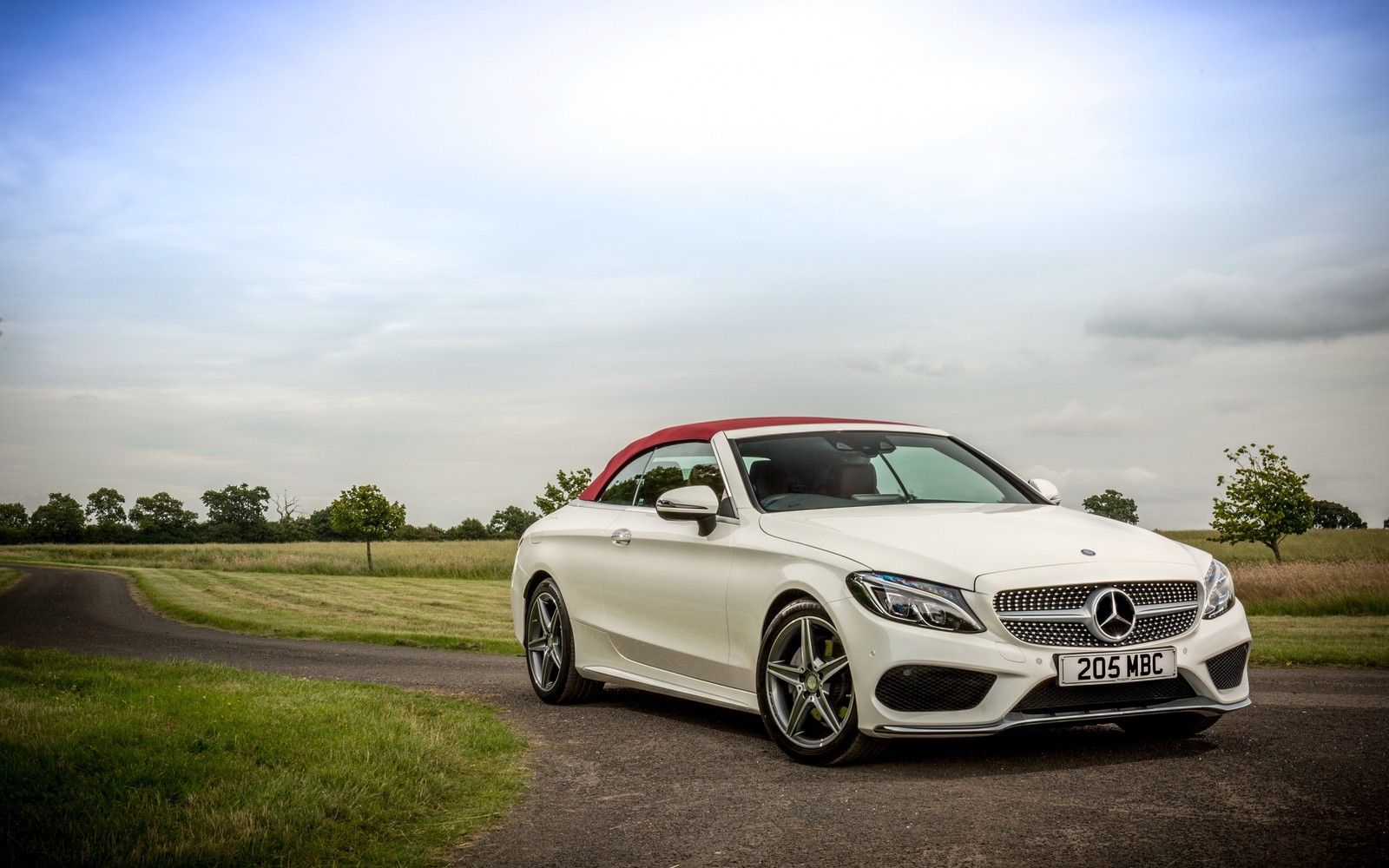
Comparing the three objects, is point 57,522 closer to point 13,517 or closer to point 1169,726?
point 13,517

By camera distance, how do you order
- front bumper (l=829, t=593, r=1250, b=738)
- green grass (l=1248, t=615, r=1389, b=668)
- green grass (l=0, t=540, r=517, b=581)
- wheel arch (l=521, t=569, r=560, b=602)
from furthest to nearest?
green grass (l=0, t=540, r=517, b=581)
green grass (l=1248, t=615, r=1389, b=668)
wheel arch (l=521, t=569, r=560, b=602)
front bumper (l=829, t=593, r=1250, b=738)

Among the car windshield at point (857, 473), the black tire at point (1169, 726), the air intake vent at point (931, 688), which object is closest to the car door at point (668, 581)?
the car windshield at point (857, 473)

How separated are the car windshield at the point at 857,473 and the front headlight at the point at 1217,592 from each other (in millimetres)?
1368

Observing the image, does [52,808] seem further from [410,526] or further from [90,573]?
[410,526]

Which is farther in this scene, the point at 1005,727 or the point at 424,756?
the point at 424,756

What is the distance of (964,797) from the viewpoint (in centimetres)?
499

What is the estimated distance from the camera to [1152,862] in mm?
3963

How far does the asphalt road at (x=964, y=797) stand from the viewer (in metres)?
4.21

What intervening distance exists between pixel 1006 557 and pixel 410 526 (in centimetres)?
10604

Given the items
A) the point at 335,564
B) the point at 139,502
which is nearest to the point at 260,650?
the point at 335,564

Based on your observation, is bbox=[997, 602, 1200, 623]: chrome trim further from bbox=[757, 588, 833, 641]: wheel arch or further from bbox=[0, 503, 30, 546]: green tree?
bbox=[0, 503, 30, 546]: green tree

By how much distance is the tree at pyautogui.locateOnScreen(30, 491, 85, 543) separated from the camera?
10688cm

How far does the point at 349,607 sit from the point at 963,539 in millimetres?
22195

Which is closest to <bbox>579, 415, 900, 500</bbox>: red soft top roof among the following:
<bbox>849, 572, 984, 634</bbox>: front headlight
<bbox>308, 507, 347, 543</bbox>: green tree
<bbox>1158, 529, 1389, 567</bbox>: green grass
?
<bbox>849, 572, 984, 634</bbox>: front headlight
